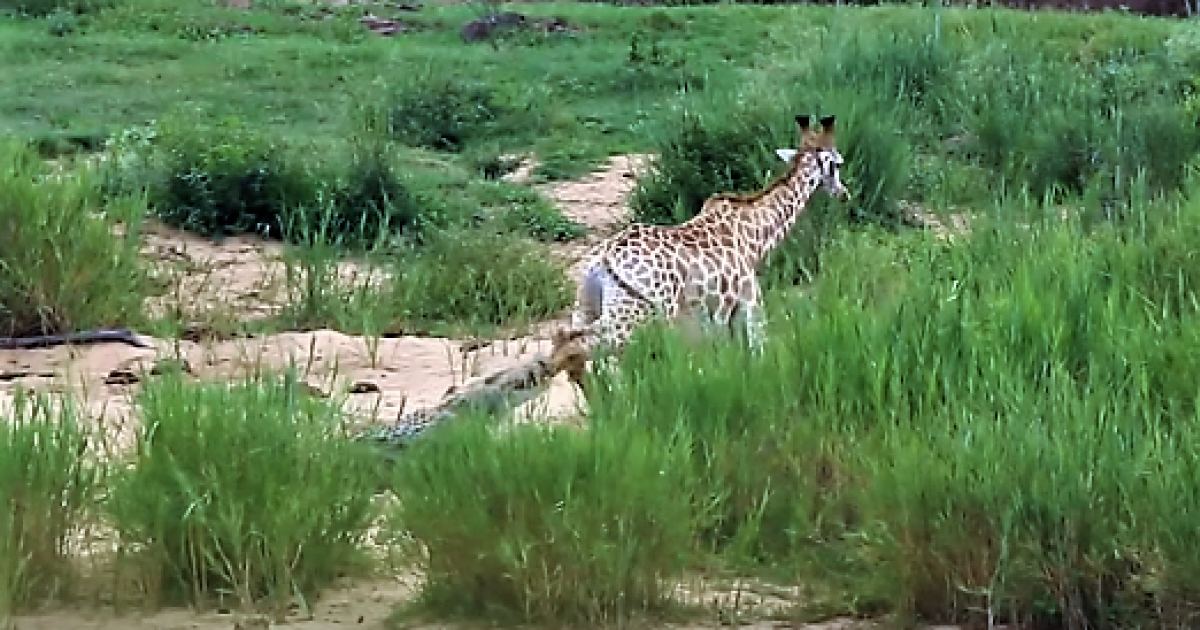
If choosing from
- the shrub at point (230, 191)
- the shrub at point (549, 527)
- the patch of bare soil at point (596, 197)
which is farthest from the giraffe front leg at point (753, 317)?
the shrub at point (230, 191)

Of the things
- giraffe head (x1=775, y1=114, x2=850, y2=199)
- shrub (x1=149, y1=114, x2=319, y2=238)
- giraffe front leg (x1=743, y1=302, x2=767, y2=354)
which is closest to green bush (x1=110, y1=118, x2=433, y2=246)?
shrub (x1=149, y1=114, x2=319, y2=238)

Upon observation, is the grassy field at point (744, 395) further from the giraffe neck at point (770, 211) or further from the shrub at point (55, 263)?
the giraffe neck at point (770, 211)

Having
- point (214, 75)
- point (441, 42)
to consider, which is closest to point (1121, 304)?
point (214, 75)

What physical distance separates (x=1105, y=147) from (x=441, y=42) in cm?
1038

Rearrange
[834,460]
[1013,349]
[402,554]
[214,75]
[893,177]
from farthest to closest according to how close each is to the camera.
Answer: [214,75]
[893,177]
[1013,349]
[834,460]
[402,554]

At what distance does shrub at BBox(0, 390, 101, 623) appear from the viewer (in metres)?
4.49

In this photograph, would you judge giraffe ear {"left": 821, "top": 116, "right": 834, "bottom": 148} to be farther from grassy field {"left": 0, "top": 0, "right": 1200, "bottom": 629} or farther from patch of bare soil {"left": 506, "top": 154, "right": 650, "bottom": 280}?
patch of bare soil {"left": 506, "top": 154, "right": 650, "bottom": 280}

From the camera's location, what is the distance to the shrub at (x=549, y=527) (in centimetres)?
431

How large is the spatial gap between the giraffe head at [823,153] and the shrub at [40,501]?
440 centimetres

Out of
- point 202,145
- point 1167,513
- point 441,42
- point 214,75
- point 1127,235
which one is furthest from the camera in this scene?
point 441,42

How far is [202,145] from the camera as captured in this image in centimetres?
1144

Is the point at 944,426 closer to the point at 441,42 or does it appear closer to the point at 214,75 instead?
the point at 214,75

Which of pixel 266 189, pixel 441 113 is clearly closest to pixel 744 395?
pixel 266 189

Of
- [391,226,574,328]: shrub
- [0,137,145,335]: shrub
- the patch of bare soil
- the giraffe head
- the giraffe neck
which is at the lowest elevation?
the patch of bare soil
